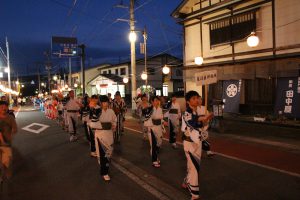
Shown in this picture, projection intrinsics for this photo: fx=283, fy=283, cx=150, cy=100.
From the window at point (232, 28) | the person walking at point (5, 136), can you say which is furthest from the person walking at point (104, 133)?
the window at point (232, 28)

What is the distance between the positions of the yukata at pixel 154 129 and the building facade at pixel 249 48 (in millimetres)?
6968

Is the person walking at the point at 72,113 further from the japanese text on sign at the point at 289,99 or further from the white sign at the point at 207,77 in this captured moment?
the japanese text on sign at the point at 289,99

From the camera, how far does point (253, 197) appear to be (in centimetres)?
554

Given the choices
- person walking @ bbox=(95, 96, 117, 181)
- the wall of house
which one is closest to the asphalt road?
person walking @ bbox=(95, 96, 117, 181)

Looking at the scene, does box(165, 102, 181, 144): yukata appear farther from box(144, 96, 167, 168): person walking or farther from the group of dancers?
box(144, 96, 167, 168): person walking

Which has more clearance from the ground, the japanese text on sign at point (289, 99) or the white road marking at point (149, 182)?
the japanese text on sign at point (289, 99)

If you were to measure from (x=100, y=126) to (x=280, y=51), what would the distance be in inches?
385

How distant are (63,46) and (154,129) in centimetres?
3973

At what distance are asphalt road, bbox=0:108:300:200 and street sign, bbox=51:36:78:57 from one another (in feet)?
120

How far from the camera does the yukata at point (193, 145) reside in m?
5.47

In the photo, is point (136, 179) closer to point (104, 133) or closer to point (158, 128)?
point (104, 133)

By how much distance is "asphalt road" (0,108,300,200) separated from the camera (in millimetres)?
5863

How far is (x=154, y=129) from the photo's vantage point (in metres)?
8.38

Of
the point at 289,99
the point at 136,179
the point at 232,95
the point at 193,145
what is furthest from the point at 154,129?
the point at 232,95
